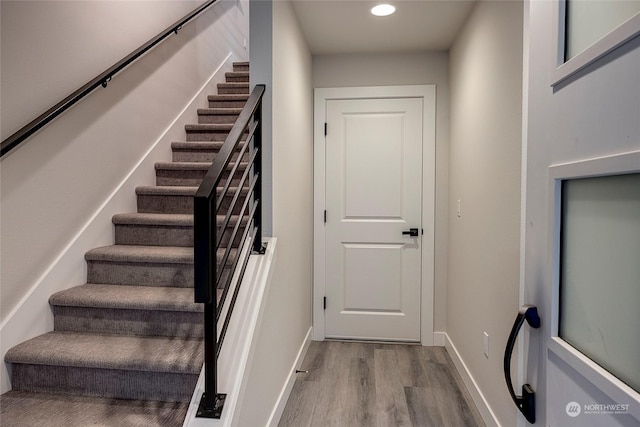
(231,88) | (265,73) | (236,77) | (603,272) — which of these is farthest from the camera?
(236,77)

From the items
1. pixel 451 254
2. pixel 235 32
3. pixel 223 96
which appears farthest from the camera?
pixel 235 32

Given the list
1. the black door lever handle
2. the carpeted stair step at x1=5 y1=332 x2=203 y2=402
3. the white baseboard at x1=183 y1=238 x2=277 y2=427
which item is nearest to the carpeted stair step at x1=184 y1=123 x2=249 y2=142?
the white baseboard at x1=183 y1=238 x2=277 y2=427

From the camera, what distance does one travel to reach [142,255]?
5.82 feet

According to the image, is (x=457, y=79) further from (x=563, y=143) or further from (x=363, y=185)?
(x=563, y=143)

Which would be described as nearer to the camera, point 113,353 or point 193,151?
point 113,353

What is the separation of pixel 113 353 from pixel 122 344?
79mm

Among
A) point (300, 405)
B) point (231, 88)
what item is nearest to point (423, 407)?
point (300, 405)

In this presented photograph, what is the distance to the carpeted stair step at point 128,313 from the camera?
1.54 metres

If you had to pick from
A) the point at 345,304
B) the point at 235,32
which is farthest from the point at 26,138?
the point at 235,32

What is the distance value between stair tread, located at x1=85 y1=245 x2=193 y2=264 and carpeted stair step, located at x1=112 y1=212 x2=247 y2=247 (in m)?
0.11

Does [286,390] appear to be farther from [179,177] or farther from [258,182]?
[179,177]

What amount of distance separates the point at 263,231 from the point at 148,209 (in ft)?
3.11

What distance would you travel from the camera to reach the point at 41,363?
1.37 m

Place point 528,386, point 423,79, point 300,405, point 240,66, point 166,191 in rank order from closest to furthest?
point 528,386 → point 300,405 → point 166,191 → point 423,79 → point 240,66
